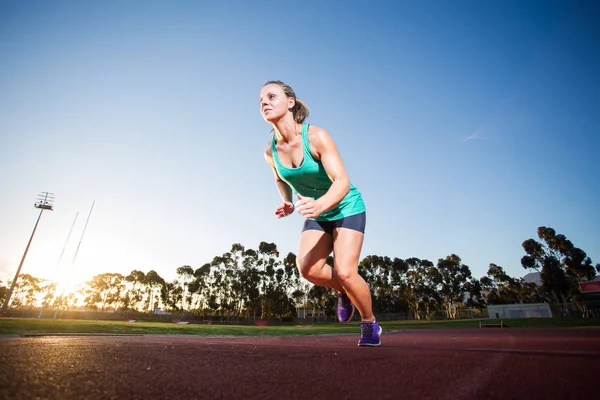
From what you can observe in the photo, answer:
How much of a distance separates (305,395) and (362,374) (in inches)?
21.8

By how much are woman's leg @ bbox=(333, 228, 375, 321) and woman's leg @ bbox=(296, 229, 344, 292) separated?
0.81ft

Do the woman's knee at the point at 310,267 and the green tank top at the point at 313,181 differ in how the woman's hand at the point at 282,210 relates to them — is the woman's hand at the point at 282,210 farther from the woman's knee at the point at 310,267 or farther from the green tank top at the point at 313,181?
the woman's knee at the point at 310,267

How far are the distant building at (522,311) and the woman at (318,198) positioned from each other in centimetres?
7011

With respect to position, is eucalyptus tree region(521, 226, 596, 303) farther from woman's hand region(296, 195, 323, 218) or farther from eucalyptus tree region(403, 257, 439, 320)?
woman's hand region(296, 195, 323, 218)

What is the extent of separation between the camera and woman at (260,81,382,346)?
3.17m

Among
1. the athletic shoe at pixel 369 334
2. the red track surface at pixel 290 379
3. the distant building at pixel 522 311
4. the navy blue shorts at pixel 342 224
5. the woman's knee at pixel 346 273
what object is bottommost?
the red track surface at pixel 290 379

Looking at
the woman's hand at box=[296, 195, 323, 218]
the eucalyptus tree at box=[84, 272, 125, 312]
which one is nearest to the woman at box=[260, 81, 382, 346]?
the woman's hand at box=[296, 195, 323, 218]

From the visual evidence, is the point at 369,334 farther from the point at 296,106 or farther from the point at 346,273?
the point at 296,106

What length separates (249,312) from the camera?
223ft

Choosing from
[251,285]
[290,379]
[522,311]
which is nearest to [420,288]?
[522,311]

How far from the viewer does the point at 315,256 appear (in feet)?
11.5

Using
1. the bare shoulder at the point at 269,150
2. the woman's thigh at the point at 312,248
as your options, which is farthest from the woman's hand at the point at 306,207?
the bare shoulder at the point at 269,150

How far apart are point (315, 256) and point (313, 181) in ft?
2.89

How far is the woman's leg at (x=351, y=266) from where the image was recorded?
314 centimetres
